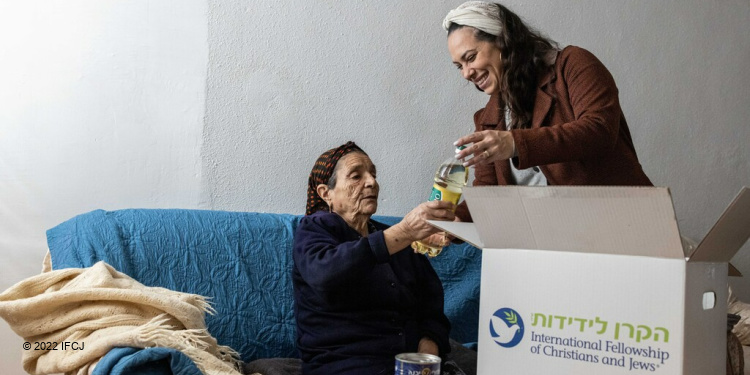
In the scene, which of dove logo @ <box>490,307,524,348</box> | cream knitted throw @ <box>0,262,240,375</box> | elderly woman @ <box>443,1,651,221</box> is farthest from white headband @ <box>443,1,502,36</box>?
cream knitted throw @ <box>0,262,240,375</box>

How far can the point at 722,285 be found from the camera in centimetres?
120

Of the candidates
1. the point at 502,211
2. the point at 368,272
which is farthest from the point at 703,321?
the point at 368,272

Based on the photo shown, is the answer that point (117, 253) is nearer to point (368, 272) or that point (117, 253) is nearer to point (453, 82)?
point (368, 272)

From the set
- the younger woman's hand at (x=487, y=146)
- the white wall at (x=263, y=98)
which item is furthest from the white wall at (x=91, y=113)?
the younger woman's hand at (x=487, y=146)

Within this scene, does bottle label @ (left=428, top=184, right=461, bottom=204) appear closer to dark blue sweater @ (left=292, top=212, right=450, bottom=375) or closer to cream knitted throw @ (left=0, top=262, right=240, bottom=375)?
dark blue sweater @ (left=292, top=212, right=450, bottom=375)

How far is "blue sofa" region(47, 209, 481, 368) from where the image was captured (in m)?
1.98

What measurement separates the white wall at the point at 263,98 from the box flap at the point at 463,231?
1.22 m

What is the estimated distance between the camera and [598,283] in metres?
1.10

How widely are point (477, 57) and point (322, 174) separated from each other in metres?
0.52

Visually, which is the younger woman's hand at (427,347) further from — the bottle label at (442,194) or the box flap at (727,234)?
the box flap at (727,234)

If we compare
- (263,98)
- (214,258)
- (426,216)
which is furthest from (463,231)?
(263,98)

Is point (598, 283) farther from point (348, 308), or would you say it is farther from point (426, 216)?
point (348, 308)

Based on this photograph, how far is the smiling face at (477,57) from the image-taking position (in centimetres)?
177

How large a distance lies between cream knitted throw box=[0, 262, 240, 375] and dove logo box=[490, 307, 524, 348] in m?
0.64
